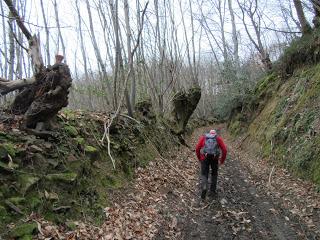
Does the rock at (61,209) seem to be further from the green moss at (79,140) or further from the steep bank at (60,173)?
the green moss at (79,140)

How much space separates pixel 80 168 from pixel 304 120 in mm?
7351

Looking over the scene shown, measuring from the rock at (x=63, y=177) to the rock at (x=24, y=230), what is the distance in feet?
3.89

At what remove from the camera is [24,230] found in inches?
189

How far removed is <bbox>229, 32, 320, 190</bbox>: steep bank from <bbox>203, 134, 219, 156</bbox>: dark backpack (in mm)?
2445

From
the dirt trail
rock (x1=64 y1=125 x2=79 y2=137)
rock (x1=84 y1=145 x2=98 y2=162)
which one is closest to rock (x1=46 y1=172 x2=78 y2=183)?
rock (x1=84 y1=145 x2=98 y2=162)

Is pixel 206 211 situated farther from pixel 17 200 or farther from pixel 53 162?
pixel 17 200

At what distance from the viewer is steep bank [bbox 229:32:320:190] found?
9.54 m

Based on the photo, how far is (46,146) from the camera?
6.56m

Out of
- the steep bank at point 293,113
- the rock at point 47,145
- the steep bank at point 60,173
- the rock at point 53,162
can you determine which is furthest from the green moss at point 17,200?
the steep bank at point 293,113

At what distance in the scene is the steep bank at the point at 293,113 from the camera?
9.54 meters

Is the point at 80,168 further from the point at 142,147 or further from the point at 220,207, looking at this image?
the point at 142,147

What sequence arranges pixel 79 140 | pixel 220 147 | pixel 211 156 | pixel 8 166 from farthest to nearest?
1. pixel 220 147
2. pixel 211 156
3. pixel 79 140
4. pixel 8 166

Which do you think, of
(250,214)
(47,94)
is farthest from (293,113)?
(47,94)

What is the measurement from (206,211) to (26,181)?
397cm
